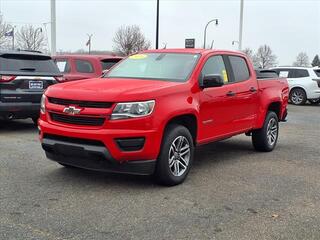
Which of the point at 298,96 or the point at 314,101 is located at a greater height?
the point at 298,96

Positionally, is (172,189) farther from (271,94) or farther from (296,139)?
(296,139)

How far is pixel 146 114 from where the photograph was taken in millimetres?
5492

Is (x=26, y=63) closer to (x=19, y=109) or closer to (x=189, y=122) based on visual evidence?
(x=19, y=109)

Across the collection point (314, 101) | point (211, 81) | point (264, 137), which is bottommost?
point (314, 101)

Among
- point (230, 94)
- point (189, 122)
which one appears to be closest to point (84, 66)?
point (230, 94)

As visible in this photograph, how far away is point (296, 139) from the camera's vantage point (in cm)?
1014

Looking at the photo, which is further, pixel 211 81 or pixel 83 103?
pixel 211 81

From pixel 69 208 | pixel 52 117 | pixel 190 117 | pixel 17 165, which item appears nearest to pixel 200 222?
pixel 69 208

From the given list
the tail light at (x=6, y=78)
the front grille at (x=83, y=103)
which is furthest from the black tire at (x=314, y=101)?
the front grille at (x=83, y=103)

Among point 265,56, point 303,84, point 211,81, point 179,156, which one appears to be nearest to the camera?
point 179,156

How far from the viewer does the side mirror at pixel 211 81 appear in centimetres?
632

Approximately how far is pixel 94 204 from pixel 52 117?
136cm

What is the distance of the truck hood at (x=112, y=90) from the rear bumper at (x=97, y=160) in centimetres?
55

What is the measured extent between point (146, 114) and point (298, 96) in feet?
54.6
